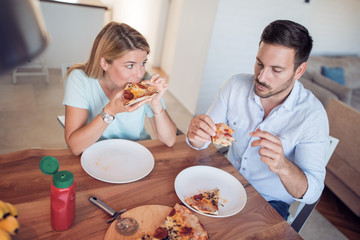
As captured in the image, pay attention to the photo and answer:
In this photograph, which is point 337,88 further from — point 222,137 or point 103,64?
point 103,64

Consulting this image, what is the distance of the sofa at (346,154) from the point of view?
2514 mm

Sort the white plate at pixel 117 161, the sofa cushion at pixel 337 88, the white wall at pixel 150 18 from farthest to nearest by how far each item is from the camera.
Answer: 1. the white wall at pixel 150 18
2. the sofa cushion at pixel 337 88
3. the white plate at pixel 117 161

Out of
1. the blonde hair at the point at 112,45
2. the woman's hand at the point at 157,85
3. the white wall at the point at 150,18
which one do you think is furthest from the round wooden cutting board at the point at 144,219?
the white wall at the point at 150,18

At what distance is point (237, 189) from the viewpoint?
137 centimetres

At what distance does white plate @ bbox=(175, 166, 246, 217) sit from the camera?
1.25m

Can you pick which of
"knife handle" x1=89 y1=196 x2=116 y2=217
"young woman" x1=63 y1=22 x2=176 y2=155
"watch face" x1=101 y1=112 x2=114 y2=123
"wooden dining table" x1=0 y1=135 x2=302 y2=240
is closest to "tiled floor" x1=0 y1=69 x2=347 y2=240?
"wooden dining table" x1=0 y1=135 x2=302 y2=240

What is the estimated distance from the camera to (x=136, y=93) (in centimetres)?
Answer: 148

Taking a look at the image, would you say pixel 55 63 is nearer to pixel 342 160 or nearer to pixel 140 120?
pixel 140 120

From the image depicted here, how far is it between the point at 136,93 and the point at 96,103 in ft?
1.17

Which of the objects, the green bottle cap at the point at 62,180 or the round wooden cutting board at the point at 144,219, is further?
the round wooden cutting board at the point at 144,219

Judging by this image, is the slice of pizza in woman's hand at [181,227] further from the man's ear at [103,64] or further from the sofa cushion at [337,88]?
the sofa cushion at [337,88]

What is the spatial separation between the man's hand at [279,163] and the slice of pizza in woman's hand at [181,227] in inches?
16.9

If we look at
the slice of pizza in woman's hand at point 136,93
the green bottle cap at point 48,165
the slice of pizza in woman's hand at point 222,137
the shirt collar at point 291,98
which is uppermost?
the shirt collar at point 291,98

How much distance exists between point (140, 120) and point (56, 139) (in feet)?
5.53
